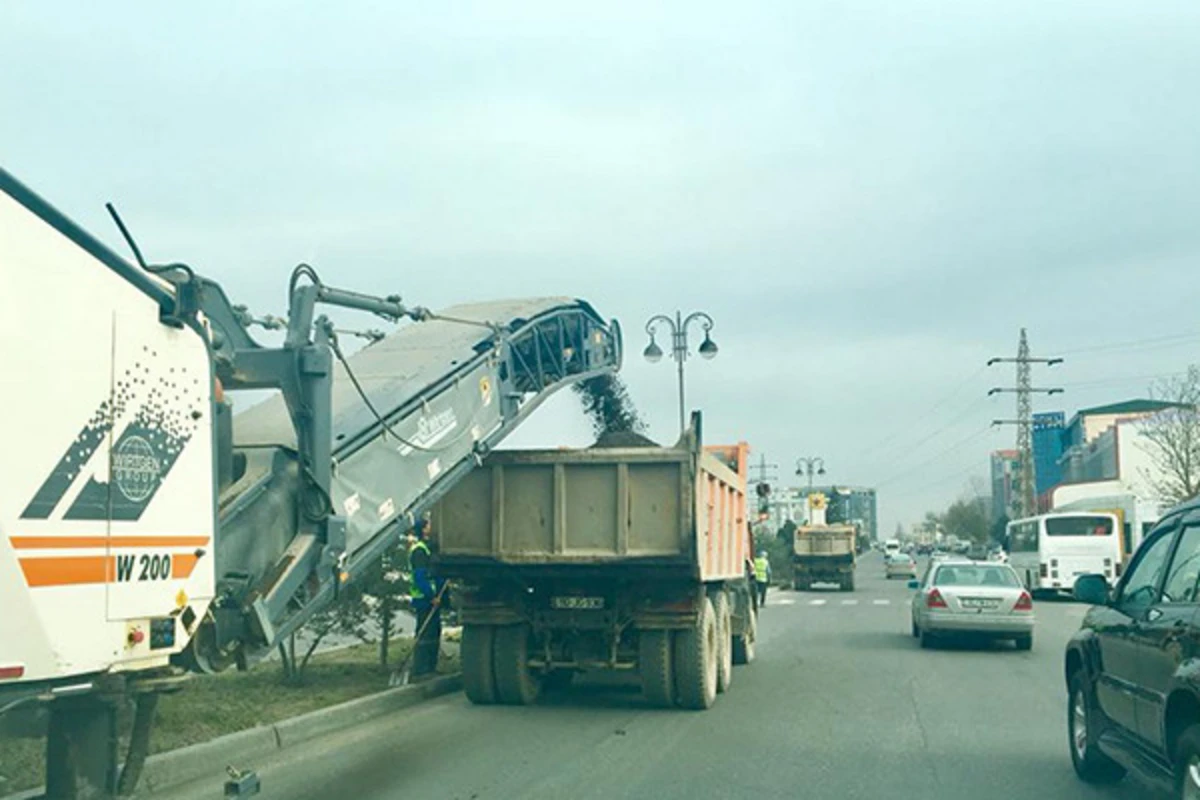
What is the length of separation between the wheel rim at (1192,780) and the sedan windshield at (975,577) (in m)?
14.3

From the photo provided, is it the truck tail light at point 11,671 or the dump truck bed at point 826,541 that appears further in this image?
the dump truck bed at point 826,541

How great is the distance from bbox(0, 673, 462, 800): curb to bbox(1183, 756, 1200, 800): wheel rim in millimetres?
5678

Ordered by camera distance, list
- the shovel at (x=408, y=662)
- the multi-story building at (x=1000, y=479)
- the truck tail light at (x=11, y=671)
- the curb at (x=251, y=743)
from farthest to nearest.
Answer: the multi-story building at (x=1000, y=479)
the shovel at (x=408, y=662)
the curb at (x=251, y=743)
the truck tail light at (x=11, y=671)

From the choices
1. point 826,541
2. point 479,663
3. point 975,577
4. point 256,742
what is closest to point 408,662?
point 479,663

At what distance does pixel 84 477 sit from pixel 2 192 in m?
1.17

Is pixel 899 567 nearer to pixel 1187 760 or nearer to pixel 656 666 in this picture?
pixel 656 666

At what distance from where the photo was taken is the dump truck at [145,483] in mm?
4875

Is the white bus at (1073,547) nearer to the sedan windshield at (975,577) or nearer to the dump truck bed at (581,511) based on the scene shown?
the sedan windshield at (975,577)

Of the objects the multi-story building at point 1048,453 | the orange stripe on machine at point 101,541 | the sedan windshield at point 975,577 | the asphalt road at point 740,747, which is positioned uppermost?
the multi-story building at point 1048,453

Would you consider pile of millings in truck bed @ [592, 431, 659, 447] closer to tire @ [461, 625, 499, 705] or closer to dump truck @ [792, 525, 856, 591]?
tire @ [461, 625, 499, 705]

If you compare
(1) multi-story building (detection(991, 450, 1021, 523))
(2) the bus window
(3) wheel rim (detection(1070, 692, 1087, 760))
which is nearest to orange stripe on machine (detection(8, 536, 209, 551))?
(3) wheel rim (detection(1070, 692, 1087, 760))

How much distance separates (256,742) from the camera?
32.1 ft

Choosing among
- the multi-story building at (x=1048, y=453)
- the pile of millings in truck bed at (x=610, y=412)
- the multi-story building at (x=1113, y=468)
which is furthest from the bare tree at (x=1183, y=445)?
the multi-story building at (x=1048, y=453)

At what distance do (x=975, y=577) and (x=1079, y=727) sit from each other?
38.3 feet
